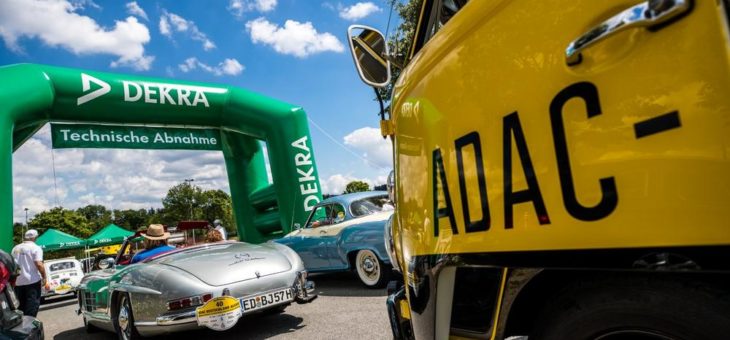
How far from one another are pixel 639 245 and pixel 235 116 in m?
10.7

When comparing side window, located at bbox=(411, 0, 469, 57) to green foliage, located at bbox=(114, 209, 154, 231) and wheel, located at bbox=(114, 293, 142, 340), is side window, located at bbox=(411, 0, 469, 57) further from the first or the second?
green foliage, located at bbox=(114, 209, 154, 231)

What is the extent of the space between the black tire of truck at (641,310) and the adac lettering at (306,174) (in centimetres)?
940

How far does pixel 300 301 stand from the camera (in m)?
4.59

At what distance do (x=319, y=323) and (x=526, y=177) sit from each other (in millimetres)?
3979

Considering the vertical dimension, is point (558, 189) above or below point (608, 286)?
above

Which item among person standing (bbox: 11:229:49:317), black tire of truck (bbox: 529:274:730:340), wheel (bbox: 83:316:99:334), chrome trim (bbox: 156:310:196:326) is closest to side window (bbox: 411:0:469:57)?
black tire of truck (bbox: 529:274:730:340)

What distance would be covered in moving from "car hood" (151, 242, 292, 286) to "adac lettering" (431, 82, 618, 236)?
3003 mm

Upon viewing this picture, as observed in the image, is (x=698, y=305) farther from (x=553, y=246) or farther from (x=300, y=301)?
(x=300, y=301)

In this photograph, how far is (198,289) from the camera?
3920 millimetres

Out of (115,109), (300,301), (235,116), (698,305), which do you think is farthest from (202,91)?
(698,305)

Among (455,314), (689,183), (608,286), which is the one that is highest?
(689,183)

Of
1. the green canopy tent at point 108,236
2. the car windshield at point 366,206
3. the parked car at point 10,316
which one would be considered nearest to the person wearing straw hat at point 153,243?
the parked car at point 10,316

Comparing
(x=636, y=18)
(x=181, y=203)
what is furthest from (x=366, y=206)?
(x=181, y=203)

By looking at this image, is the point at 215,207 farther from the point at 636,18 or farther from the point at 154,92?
the point at 636,18
